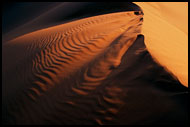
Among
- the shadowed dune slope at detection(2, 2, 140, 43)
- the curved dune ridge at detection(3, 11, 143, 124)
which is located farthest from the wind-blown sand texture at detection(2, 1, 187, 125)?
the shadowed dune slope at detection(2, 2, 140, 43)

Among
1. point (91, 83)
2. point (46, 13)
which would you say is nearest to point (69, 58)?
point (91, 83)

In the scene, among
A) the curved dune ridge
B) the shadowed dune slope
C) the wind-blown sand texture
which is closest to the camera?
the wind-blown sand texture

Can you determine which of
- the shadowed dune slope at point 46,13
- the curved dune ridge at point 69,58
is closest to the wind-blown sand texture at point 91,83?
the curved dune ridge at point 69,58

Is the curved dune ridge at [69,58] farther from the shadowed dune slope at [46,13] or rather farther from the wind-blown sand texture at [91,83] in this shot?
the shadowed dune slope at [46,13]

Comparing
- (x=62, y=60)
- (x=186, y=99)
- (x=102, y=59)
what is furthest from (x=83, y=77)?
(x=186, y=99)

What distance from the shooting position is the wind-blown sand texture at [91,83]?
307 cm

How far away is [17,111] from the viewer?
389 cm

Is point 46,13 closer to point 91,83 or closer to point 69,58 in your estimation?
point 69,58

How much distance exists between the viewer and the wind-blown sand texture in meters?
3.07

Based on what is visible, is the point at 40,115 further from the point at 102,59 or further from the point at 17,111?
the point at 102,59

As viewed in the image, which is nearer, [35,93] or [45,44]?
[35,93]

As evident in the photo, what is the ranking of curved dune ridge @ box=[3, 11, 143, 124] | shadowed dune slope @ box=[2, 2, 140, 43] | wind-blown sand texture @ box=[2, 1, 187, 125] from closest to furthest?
wind-blown sand texture @ box=[2, 1, 187, 125], curved dune ridge @ box=[3, 11, 143, 124], shadowed dune slope @ box=[2, 2, 140, 43]

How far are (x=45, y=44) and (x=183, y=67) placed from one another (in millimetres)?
3980

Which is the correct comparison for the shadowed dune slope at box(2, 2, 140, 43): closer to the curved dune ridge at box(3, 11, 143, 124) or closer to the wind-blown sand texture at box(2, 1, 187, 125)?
the curved dune ridge at box(3, 11, 143, 124)
